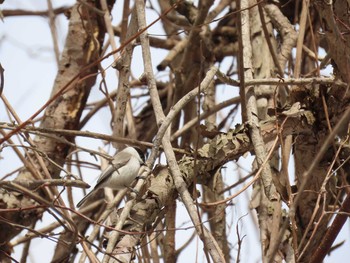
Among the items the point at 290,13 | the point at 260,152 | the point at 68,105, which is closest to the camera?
the point at 260,152

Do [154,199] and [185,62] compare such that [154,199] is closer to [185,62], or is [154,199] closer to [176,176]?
[176,176]

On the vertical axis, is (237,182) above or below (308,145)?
above

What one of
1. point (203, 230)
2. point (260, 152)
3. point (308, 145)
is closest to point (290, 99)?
point (308, 145)

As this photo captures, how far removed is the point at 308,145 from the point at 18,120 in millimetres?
992

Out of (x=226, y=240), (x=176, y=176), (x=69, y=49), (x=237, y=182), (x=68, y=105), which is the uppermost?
(x=69, y=49)

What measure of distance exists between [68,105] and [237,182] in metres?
0.92

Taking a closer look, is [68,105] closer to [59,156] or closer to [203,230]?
[59,156]

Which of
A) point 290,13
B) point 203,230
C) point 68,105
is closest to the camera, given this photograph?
point 203,230

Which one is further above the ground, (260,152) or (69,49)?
A: (69,49)

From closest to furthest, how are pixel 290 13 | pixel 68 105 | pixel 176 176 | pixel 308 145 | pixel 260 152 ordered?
pixel 176 176, pixel 260 152, pixel 308 145, pixel 68 105, pixel 290 13

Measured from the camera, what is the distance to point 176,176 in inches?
67.3

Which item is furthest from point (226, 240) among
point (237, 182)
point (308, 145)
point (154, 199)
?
point (154, 199)

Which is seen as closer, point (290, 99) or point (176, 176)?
point (176, 176)

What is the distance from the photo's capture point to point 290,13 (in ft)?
11.2
